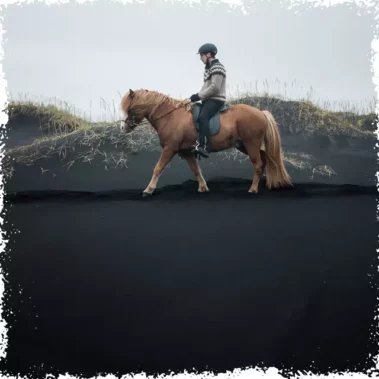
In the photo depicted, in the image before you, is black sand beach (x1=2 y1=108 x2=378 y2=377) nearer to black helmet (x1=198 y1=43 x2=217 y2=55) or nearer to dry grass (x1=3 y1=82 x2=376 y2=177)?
dry grass (x1=3 y1=82 x2=376 y2=177)

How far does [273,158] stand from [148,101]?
1.27 metres

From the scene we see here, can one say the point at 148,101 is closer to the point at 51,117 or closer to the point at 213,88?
the point at 213,88

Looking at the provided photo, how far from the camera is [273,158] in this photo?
4.29 meters

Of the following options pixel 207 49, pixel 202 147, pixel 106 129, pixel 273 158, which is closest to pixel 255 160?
pixel 273 158

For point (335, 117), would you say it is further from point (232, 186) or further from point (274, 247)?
point (274, 247)

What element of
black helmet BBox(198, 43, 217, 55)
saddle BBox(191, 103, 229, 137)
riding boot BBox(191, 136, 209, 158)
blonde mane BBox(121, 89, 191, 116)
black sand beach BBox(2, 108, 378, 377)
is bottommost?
black sand beach BBox(2, 108, 378, 377)

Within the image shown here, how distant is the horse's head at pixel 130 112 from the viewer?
4.08 m

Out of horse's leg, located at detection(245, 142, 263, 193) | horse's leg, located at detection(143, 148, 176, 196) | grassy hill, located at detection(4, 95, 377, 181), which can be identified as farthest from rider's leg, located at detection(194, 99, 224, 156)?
grassy hill, located at detection(4, 95, 377, 181)

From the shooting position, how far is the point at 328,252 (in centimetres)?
344

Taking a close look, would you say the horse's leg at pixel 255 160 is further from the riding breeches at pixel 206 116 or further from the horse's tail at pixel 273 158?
the riding breeches at pixel 206 116

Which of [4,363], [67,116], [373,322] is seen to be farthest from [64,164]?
[373,322]

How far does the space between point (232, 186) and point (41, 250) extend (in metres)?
1.87

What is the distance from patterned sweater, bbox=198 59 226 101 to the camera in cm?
402

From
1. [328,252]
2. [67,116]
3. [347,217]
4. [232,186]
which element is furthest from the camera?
[67,116]
